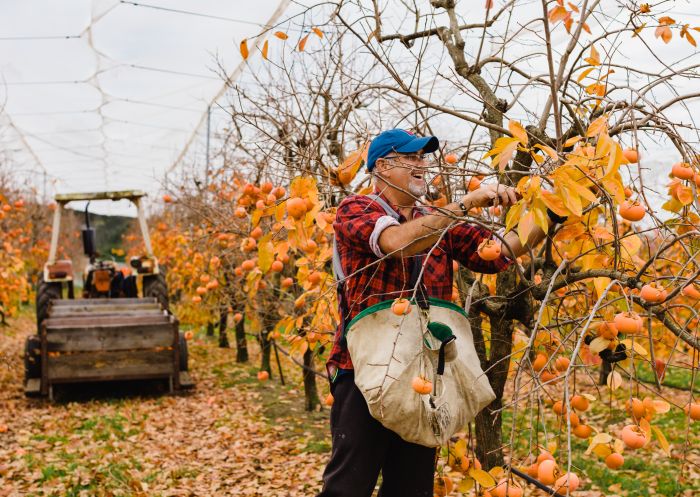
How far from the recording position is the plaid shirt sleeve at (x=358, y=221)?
214 cm

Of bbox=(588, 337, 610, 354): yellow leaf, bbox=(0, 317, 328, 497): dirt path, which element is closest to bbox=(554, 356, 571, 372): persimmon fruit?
bbox=(588, 337, 610, 354): yellow leaf

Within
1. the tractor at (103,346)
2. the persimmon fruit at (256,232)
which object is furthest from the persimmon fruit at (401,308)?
the tractor at (103,346)

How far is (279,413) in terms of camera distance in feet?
21.9

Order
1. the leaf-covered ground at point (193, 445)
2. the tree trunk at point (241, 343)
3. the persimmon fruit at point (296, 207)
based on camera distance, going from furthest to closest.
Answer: the tree trunk at point (241, 343)
the leaf-covered ground at point (193, 445)
the persimmon fruit at point (296, 207)

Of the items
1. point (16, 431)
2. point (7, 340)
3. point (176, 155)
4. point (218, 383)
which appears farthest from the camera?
point (176, 155)

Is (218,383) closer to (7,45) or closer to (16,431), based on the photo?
(16,431)

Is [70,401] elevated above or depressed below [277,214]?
below

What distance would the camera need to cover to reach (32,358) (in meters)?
6.70

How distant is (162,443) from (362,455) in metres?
3.90

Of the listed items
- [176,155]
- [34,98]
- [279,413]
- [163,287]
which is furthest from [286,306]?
[176,155]

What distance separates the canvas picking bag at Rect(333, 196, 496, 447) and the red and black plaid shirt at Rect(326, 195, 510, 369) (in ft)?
0.36

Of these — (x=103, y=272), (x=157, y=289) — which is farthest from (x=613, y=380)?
(x=103, y=272)

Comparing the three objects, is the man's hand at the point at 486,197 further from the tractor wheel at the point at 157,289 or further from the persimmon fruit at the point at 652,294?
the tractor wheel at the point at 157,289

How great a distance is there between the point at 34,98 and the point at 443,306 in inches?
504
